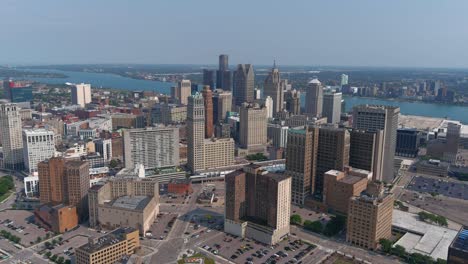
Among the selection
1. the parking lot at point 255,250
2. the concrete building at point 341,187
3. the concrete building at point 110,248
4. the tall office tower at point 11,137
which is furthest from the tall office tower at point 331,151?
the tall office tower at point 11,137

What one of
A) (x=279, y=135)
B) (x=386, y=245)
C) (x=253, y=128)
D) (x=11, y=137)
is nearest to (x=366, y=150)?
(x=386, y=245)

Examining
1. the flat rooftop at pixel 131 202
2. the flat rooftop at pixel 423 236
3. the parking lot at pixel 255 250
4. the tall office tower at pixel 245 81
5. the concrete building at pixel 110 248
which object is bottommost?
the parking lot at pixel 255 250

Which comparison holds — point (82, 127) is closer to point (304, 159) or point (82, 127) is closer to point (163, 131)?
point (163, 131)

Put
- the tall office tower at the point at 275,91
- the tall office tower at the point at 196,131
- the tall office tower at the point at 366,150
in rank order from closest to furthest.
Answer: the tall office tower at the point at 366,150 < the tall office tower at the point at 196,131 < the tall office tower at the point at 275,91

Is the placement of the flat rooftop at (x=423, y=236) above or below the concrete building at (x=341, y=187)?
below

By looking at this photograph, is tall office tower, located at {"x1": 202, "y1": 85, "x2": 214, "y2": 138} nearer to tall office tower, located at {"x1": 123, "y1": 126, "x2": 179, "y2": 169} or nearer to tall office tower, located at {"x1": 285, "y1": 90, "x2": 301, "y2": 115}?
tall office tower, located at {"x1": 123, "y1": 126, "x2": 179, "y2": 169}

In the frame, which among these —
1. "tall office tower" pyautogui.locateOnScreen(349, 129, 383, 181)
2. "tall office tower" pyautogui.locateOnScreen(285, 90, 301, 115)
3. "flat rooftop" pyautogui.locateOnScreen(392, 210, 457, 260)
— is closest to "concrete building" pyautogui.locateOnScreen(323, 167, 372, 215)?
"tall office tower" pyautogui.locateOnScreen(349, 129, 383, 181)

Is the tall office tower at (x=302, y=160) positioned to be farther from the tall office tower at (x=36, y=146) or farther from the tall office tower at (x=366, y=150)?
the tall office tower at (x=36, y=146)
